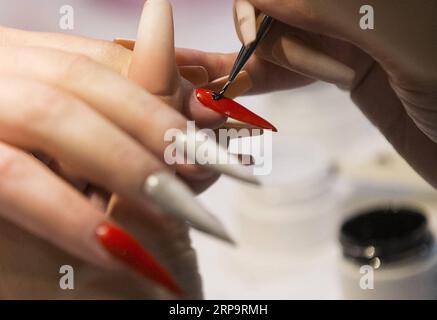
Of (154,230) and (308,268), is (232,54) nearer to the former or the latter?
(154,230)

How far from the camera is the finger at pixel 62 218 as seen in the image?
24cm

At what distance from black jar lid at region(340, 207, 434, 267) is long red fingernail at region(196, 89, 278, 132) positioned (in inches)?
8.7

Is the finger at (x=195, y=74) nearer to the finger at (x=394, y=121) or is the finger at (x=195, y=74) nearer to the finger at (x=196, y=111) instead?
the finger at (x=196, y=111)

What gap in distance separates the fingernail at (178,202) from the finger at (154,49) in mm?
57

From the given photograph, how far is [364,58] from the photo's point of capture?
42 centimetres

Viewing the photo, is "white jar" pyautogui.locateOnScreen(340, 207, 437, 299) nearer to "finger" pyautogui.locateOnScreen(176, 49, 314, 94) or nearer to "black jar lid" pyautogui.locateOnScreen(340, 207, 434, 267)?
"black jar lid" pyautogui.locateOnScreen(340, 207, 434, 267)

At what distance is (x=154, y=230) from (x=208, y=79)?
118mm

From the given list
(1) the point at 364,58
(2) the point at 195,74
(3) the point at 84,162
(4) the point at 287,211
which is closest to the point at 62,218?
(3) the point at 84,162

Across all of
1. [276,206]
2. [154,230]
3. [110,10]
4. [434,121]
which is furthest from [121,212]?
[110,10]

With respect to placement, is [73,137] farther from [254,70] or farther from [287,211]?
[287,211]

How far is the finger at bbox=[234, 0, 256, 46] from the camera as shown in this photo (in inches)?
12.7

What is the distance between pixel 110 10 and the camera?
2.35 feet

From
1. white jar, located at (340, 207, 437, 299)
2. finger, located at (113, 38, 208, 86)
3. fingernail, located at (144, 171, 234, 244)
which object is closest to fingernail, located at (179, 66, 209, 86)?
finger, located at (113, 38, 208, 86)

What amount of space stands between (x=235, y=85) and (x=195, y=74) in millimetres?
24
